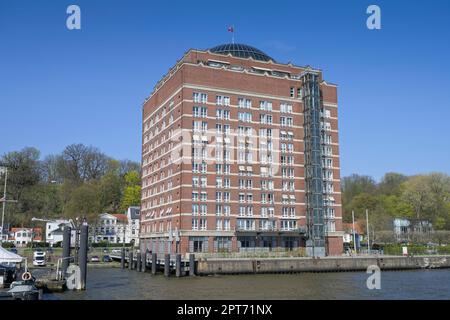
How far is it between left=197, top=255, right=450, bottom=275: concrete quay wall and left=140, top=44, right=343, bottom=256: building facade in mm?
12164

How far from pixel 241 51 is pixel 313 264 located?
47715 mm

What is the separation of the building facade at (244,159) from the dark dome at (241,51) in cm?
85

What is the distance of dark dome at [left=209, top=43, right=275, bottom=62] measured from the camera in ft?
314

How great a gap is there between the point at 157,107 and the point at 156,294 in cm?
6157

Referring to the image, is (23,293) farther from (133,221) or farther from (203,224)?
(133,221)

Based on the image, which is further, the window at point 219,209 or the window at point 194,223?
the window at point 219,209

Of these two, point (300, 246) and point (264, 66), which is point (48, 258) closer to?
point (300, 246)

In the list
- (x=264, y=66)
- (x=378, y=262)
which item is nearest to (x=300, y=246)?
(x=378, y=262)

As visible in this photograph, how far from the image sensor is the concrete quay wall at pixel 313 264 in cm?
6284

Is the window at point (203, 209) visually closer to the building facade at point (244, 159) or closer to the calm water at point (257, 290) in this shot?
the building facade at point (244, 159)

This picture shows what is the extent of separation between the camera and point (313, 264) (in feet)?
226

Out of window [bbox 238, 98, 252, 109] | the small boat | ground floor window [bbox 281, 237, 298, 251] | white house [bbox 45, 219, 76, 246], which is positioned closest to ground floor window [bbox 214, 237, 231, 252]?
ground floor window [bbox 281, 237, 298, 251]

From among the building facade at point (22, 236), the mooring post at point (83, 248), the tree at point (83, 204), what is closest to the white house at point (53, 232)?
the building facade at point (22, 236)
